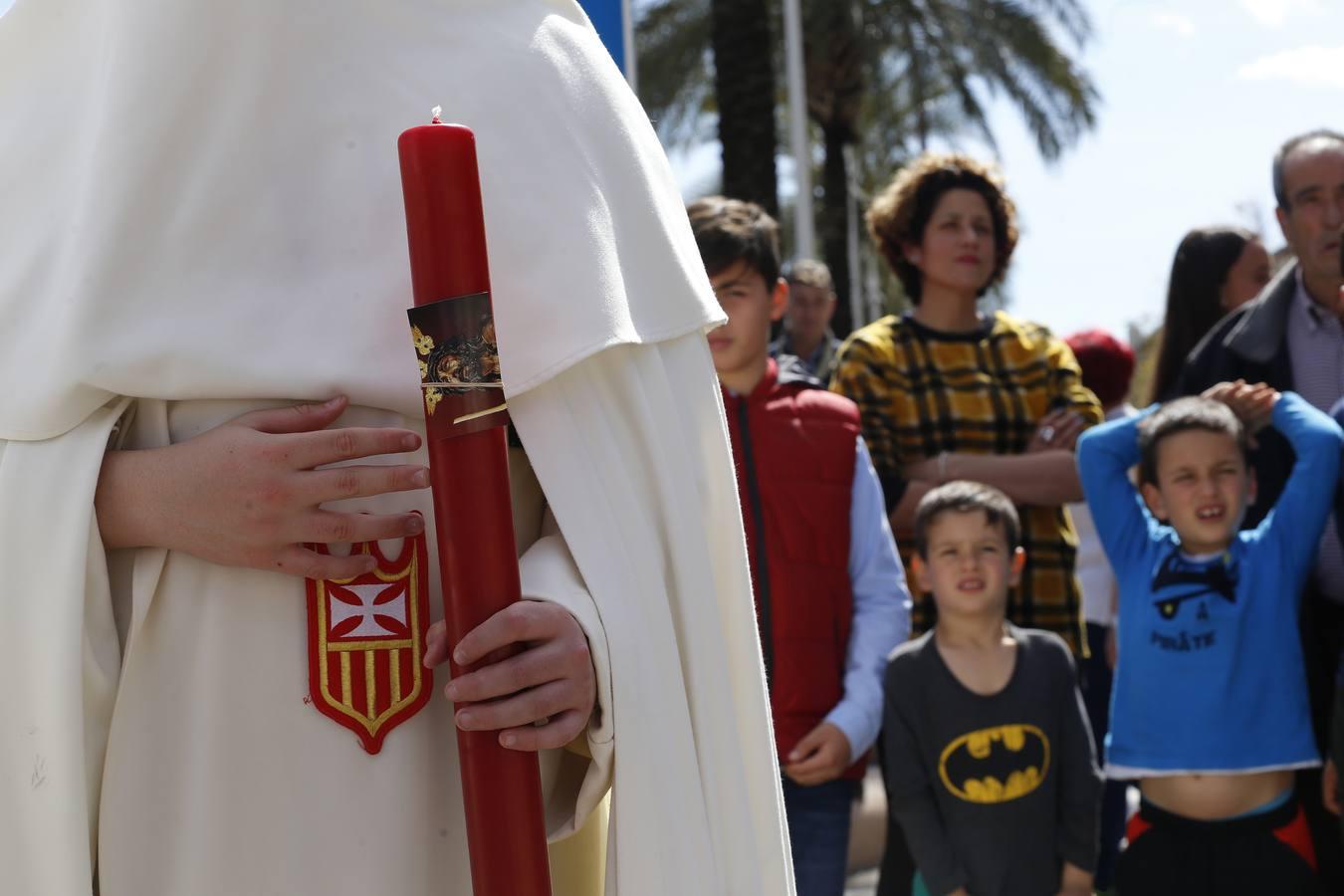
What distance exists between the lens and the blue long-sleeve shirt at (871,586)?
391cm

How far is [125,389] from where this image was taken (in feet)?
5.43

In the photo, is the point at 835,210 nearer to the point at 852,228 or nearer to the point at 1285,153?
the point at 852,228

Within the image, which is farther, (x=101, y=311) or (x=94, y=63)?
(x=94, y=63)

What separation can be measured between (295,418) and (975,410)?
305 centimetres

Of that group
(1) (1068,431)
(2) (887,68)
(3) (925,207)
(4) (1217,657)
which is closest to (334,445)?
(4) (1217,657)

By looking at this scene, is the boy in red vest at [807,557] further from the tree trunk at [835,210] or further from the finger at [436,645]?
the tree trunk at [835,210]

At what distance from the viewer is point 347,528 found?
5.34 ft

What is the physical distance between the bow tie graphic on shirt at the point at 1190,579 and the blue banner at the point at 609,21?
6.22ft

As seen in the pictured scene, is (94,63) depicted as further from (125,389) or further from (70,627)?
(70,627)

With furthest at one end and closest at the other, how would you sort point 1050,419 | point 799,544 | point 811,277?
point 811,277 → point 1050,419 → point 799,544

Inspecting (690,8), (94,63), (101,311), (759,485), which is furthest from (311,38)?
(690,8)

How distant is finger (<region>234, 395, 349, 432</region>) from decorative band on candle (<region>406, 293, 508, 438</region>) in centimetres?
17

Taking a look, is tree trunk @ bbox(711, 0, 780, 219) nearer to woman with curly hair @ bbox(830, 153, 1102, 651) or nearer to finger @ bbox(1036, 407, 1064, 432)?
woman with curly hair @ bbox(830, 153, 1102, 651)

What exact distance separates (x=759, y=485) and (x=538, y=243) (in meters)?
2.15
